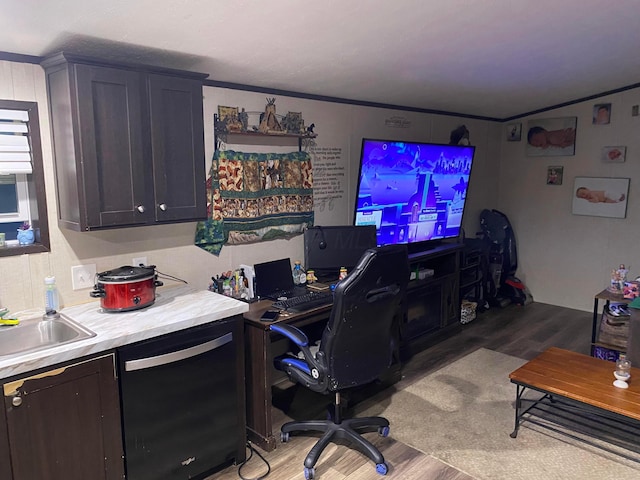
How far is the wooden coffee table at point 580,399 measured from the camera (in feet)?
8.48

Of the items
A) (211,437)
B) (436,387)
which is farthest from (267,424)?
Result: (436,387)

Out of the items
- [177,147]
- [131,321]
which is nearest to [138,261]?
[131,321]

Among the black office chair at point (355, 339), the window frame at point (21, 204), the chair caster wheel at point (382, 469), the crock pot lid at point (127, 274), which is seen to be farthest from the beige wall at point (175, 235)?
the chair caster wheel at point (382, 469)

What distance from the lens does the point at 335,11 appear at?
2.24 metres

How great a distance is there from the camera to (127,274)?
2352 millimetres

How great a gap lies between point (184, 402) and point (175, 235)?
1.02m

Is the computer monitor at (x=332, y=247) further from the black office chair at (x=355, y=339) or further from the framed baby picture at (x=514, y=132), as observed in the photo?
the framed baby picture at (x=514, y=132)

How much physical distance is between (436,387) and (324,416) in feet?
2.97

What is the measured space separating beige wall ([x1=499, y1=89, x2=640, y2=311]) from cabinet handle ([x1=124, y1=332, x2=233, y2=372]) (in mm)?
4409

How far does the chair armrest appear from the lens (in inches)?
97.5

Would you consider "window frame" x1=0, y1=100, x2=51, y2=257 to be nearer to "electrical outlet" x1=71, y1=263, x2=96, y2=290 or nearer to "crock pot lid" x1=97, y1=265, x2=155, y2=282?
"electrical outlet" x1=71, y1=263, x2=96, y2=290

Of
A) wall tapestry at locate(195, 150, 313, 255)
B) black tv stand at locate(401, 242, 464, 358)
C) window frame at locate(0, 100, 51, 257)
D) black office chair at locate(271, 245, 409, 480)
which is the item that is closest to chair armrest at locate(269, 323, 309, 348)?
black office chair at locate(271, 245, 409, 480)

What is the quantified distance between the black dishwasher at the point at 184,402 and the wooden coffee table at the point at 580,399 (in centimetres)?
162

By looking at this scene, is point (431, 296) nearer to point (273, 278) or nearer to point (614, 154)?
point (273, 278)
